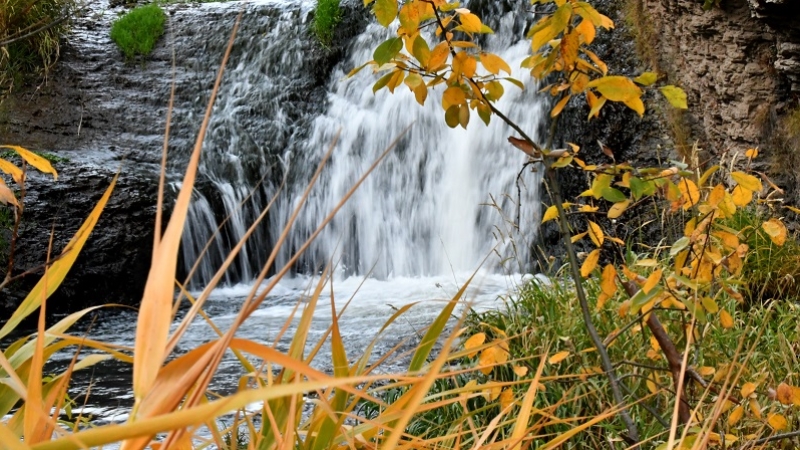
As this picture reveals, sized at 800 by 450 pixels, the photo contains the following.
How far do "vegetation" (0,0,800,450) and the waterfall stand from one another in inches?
105

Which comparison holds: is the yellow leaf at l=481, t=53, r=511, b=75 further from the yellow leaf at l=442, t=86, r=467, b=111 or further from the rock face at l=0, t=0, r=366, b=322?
the rock face at l=0, t=0, r=366, b=322

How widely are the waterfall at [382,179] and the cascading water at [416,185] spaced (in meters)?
0.01

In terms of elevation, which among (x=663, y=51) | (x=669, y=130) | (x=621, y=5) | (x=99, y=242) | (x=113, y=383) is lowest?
(x=113, y=383)

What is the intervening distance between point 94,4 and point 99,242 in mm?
5046

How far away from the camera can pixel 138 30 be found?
395 inches

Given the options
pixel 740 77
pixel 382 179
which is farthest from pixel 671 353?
pixel 382 179

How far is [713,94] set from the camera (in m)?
5.78

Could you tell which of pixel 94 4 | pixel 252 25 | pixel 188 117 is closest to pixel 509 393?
pixel 188 117

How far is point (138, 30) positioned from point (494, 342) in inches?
381

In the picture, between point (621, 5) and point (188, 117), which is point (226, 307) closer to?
point (188, 117)

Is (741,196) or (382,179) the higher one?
(741,196)

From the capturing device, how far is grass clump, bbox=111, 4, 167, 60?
32.5 ft

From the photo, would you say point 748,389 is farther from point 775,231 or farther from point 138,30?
point 138,30

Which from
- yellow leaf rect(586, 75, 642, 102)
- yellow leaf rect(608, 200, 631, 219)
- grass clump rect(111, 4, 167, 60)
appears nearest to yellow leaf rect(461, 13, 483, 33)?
yellow leaf rect(586, 75, 642, 102)
